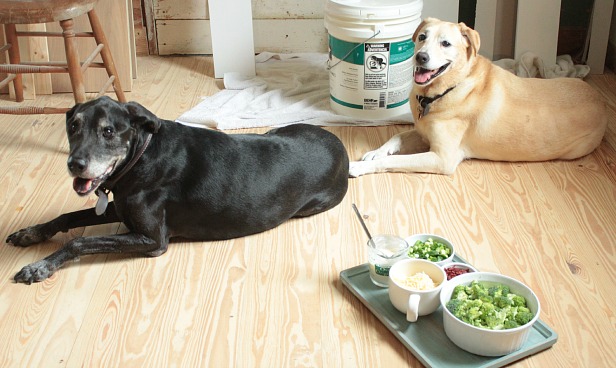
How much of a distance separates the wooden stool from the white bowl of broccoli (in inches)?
68.6

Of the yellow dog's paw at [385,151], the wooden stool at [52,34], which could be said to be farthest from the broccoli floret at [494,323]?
the wooden stool at [52,34]

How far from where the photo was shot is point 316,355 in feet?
5.82

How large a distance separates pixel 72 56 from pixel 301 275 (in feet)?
4.42

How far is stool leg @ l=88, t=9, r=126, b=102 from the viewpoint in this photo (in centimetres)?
293

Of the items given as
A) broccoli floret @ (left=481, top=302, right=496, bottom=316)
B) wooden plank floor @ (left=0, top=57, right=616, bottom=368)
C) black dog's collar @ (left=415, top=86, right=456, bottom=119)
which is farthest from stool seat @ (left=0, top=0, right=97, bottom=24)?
broccoli floret @ (left=481, top=302, right=496, bottom=316)

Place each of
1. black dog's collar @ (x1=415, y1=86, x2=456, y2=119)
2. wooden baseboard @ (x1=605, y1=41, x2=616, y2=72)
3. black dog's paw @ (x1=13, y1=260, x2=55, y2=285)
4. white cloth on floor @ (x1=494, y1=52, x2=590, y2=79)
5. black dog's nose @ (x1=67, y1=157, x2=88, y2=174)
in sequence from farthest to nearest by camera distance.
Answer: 1. wooden baseboard @ (x1=605, y1=41, x2=616, y2=72)
2. white cloth on floor @ (x1=494, y1=52, x2=590, y2=79)
3. black dog's collar @ (x1=415, y1=86, x2=456, y2=119)
4. black dog's paw @ (x1=13, y1=260, x2=55, y2=285)
5. black dog's nose @ (x1=67, y1=157, x2=88, y2=174)

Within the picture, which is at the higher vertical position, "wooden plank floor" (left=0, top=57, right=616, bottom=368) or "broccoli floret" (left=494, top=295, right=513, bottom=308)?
"broccoli floret" (left=494, top=295, right=513, bottom=308)

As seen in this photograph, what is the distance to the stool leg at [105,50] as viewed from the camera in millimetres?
2928

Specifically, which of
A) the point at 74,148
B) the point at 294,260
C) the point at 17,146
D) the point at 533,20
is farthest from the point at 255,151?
the point at 533,20

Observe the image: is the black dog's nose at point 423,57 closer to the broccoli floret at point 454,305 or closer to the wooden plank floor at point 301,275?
the wooden plank floor at point 301,275

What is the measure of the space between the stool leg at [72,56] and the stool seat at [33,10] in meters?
0.07

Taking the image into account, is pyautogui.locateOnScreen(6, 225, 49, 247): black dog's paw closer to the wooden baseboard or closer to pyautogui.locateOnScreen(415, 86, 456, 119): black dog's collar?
pyautogui.locateOnScreen(415, 86, 456, 119): black dog's collar

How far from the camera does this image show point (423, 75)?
8.58ft

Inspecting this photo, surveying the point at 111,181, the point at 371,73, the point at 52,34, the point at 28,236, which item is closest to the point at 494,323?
the point at 111,181
